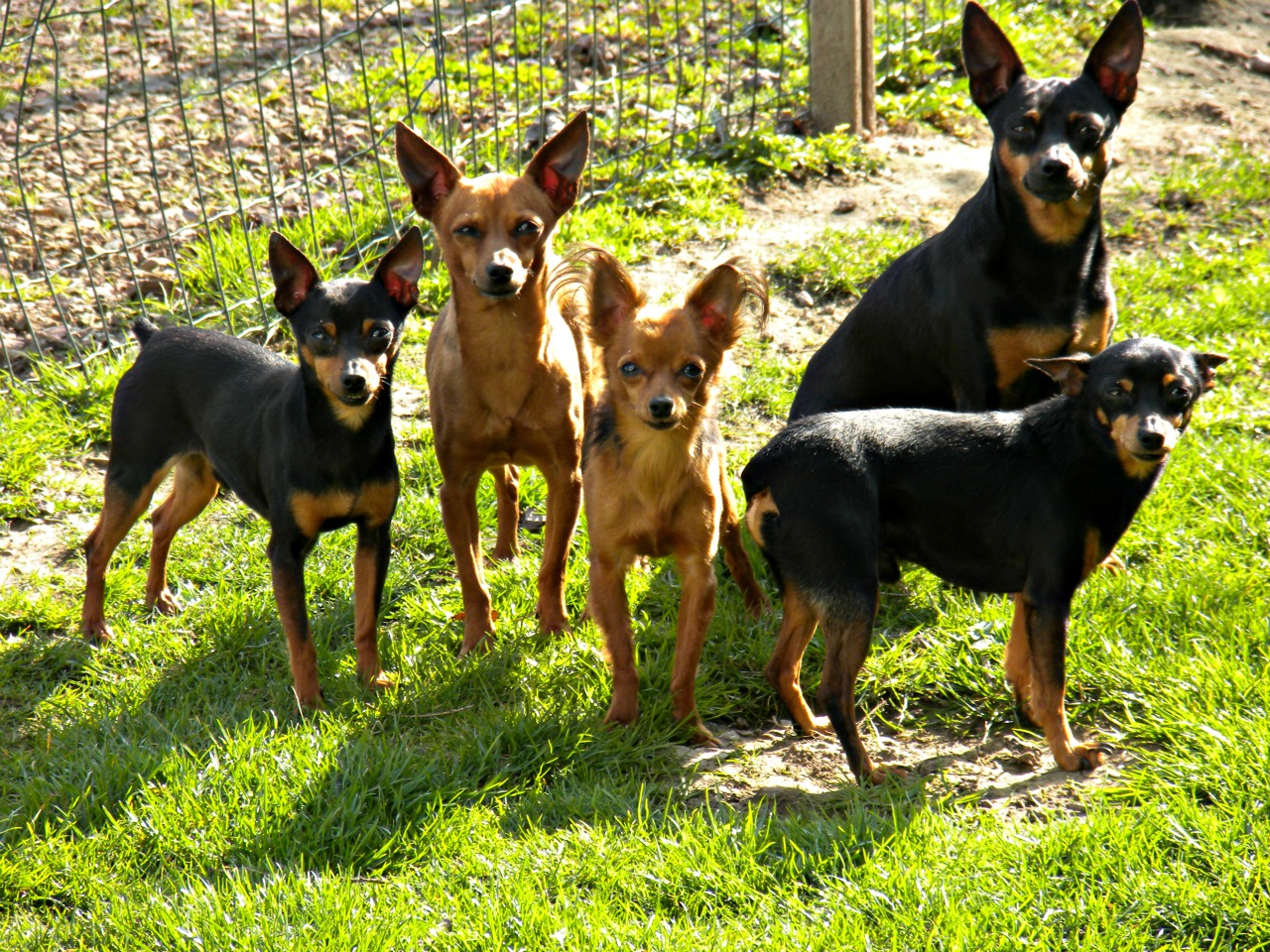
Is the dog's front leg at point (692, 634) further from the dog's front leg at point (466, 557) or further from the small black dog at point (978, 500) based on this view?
the dog's front leg at point (466, 557)

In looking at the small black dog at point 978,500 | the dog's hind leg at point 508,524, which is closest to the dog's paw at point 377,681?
the dog's hind leg at point 508,524

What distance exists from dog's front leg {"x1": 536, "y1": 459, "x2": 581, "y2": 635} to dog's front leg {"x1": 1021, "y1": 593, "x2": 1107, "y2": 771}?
5.34ft

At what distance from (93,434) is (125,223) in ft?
6.29

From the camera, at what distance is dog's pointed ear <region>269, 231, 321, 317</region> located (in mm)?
4074

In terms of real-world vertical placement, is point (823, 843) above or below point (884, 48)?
below

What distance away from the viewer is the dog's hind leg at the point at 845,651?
12.2 ft

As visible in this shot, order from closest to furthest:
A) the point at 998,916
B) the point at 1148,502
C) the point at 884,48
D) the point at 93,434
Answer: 1. the point at 998,916
2. the point at 1148,502
3. the point at 93,434
4. the point at 884,48

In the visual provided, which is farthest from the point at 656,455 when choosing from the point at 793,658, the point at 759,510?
the point at 793,658

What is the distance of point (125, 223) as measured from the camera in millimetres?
7352

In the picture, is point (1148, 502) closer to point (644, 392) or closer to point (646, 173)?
point (644, 392)

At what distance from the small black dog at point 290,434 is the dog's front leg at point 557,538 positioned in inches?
23.9

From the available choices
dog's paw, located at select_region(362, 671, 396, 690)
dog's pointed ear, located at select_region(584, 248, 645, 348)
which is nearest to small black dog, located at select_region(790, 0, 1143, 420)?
dog's pointed ear, located at select_region(584, 248, 645, 348)

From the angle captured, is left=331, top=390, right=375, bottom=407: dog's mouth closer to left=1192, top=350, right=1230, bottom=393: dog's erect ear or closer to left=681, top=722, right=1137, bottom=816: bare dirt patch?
left=681, top=722, right=1137, bottom=816: bare dirt patch

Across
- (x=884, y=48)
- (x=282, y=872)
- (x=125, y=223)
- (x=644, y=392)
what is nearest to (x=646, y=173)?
(x=884, y=48)
